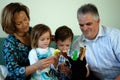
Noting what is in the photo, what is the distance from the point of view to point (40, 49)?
1788 mm

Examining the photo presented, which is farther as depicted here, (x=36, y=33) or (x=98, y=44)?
(x=98, y=44)

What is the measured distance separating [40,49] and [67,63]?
0.87 feet

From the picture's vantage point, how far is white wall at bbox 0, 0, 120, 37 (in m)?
2.55

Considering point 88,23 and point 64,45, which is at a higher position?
point 88,23

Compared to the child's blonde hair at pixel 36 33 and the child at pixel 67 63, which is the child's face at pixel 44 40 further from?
the child at pixel 67 63

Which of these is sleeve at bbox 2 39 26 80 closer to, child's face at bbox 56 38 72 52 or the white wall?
child's face at bbox 56 38 72 52

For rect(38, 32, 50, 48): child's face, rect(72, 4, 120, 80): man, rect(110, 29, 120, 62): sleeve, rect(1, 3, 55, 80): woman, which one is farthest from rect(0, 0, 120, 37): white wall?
rect(110, 29, 120, 62): sleeve

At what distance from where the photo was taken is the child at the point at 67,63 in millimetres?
1866

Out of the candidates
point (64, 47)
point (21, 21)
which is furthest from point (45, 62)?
point (21, 21)

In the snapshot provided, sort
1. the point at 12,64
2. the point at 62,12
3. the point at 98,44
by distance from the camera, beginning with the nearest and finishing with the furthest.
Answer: the point at 12,64, the point at 98,44, the point at 62,12

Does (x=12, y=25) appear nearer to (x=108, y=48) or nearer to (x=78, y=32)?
(x=108, y=48)

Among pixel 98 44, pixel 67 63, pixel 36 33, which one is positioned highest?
pixel 36 33

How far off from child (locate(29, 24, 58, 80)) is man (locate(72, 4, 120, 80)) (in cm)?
31

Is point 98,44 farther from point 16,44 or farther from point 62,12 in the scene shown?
point 62,12
